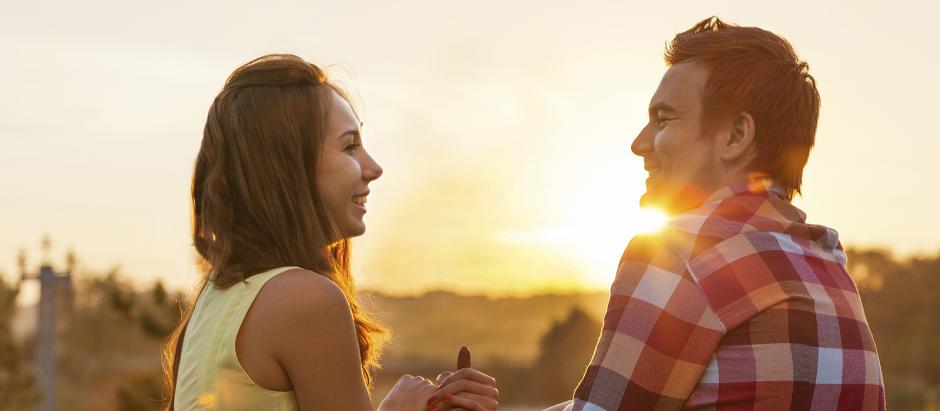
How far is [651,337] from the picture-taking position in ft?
8.34

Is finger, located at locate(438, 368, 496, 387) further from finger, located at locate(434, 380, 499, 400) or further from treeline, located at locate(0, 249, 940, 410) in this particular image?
treeline, located at locate(0, 249, 940, 410)

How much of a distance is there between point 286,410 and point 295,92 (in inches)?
33.0

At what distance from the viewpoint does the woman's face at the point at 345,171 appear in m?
3.03

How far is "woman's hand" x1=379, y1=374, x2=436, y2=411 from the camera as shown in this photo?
120 inches

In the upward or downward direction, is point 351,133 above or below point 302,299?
above

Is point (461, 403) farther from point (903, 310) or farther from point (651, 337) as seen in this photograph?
point (903, 310)

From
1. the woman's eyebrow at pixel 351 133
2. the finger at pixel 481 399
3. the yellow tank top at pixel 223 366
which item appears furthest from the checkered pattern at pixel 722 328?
the woman's eyebrow at pixel 351 133

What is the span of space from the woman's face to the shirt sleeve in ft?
2.70

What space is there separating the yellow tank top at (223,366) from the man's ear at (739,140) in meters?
1.10

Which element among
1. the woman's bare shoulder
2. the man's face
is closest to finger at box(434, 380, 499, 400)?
the woman's bare shoulder

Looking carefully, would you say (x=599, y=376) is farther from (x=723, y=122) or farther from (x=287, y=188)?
(x=287, y=188)

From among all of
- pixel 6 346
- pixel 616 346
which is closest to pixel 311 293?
pixel 616 346

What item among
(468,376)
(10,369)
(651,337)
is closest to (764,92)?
(651,337)

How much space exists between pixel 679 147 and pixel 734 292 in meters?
0.47
